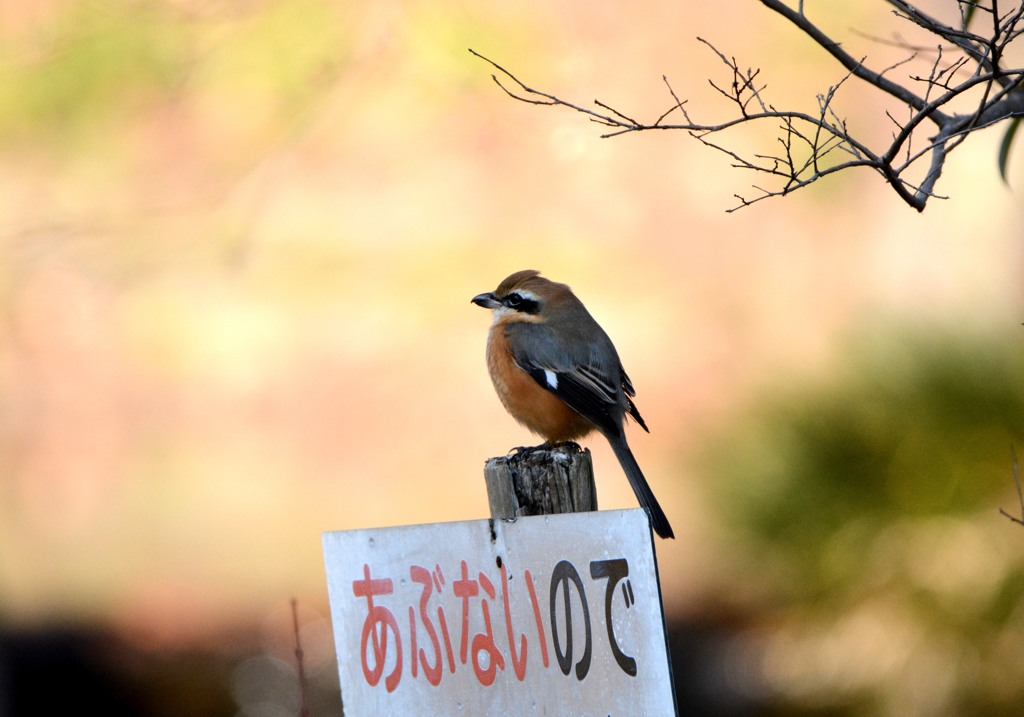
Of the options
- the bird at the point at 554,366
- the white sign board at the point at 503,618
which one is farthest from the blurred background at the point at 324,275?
the white sign board at the point at 503,618

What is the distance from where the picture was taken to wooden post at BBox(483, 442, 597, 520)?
2332mm

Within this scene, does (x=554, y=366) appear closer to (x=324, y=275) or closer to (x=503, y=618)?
(x=503, y=618)

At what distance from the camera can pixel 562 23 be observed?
682cm

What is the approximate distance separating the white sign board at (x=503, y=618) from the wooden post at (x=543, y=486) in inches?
8.3

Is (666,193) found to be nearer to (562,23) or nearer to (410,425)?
(562,23)

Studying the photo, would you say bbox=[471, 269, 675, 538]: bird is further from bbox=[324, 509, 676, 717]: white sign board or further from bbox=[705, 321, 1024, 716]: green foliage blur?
bbox=[705, 321, 1024, 716]: green foliage blur

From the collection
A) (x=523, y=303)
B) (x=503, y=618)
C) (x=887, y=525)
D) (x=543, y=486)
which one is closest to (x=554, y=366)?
(x=523, y=303)

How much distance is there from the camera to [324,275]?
662 centimetres

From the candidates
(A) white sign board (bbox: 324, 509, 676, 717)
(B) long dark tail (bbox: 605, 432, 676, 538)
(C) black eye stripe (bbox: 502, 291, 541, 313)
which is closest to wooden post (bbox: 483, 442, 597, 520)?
(A) white sign board (bbox: 324, 509, 676, 717)

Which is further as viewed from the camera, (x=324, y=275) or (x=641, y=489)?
(x=324, y=275)

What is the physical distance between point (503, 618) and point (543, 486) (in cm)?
31

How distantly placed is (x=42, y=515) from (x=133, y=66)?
2409 mm

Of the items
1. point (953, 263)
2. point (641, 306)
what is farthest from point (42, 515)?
point (953, 263)

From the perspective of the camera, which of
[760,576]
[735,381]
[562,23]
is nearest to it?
[760,576]
